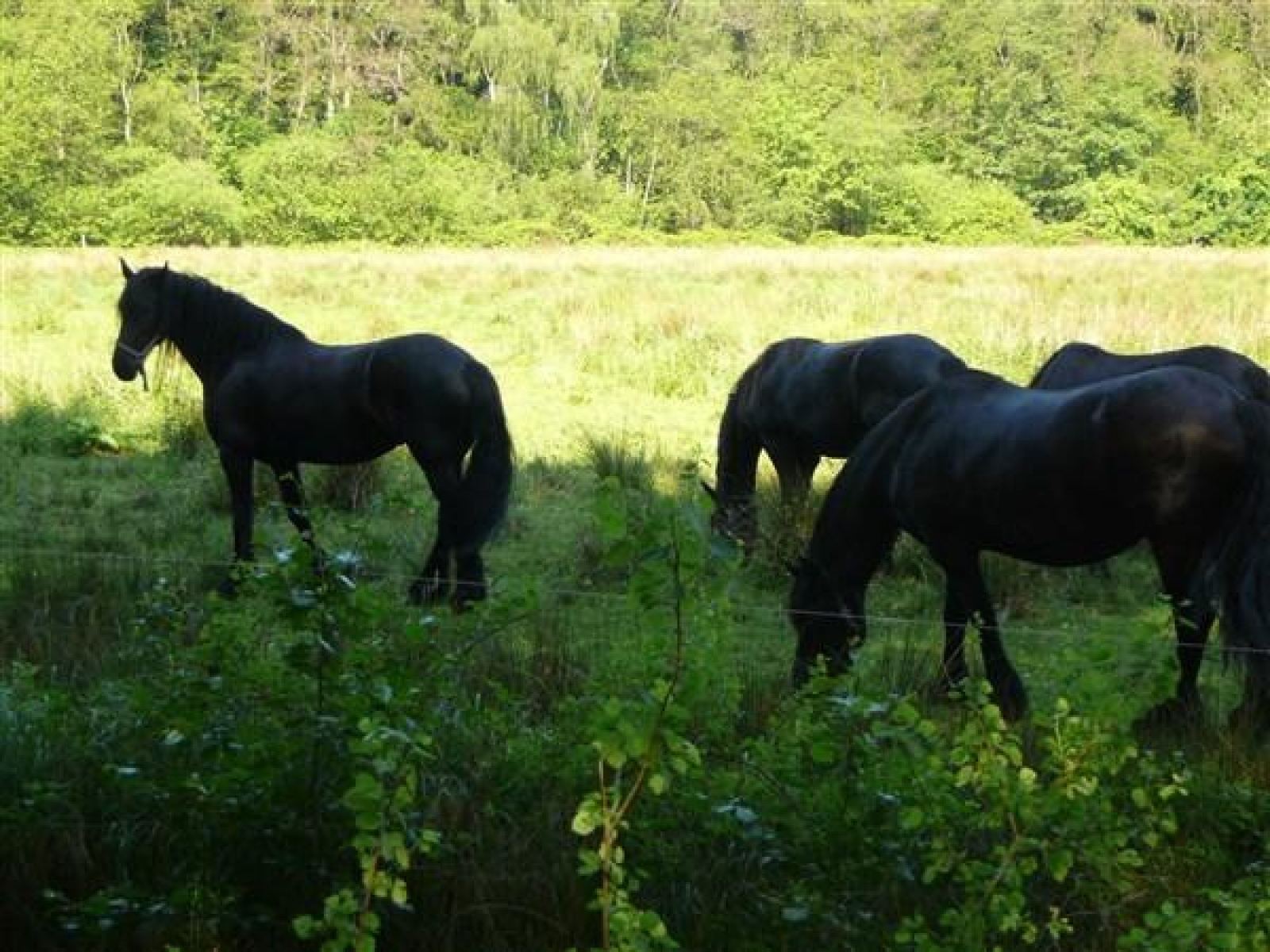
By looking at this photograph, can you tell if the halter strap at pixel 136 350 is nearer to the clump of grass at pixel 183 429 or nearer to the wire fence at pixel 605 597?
the wire fence at pixel 605 597

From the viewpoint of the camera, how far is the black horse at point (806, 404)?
363 inches

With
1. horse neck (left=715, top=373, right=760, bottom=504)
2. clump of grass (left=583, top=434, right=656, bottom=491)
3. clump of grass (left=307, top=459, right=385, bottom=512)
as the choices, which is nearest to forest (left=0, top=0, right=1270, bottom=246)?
clump of grass (left=583, top=434, right=656, bottom=491)

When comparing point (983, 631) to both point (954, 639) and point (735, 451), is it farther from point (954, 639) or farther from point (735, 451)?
point (735, 451)

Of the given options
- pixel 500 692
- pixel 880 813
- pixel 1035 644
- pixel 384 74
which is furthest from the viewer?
pixel 384 74

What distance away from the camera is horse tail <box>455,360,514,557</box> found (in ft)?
27.8

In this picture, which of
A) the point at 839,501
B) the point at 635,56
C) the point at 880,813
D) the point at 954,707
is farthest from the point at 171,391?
the point at 635,56

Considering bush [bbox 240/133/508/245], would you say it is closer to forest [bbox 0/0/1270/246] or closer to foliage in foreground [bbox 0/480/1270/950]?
forest [bbox 0/0/1270/246]

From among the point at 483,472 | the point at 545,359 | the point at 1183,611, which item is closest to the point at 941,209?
the point at 545,359

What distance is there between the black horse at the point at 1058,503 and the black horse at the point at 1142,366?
95.2 inches

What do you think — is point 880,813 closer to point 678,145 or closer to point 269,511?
point 269,511

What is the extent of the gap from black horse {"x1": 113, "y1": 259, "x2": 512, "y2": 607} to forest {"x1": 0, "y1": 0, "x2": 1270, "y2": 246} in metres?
49.9

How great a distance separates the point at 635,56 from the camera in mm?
79500

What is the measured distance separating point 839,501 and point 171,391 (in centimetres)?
932

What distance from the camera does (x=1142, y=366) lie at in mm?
8969
